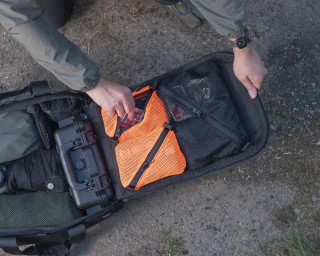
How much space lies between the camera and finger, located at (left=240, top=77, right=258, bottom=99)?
186 cm

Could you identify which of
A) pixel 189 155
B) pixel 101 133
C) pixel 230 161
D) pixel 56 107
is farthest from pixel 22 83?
pixel 230 161

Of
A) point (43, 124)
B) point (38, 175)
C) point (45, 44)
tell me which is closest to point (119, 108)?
point (45, 44)

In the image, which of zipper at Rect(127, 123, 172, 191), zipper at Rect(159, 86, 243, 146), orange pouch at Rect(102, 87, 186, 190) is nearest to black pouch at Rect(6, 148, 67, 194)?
orange pouch at Rect(102, 87, 186, 190)

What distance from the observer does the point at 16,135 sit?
2189mm

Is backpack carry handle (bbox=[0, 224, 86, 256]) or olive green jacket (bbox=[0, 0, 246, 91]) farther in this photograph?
backpack carry handle (bbox=[0, 224, 86, 256])

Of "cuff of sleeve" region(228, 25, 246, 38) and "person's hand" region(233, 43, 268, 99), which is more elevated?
"cuff of sleeve" region(228, 25, 246, 38)

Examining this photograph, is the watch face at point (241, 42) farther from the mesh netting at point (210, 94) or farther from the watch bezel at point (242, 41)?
the mesh netting at point (210, 94)

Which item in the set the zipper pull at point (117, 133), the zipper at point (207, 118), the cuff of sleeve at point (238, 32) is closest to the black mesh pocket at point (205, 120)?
the zipper at point (207, 118)

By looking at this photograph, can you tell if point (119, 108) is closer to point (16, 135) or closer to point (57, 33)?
point (57, 33)

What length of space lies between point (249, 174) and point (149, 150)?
667mm

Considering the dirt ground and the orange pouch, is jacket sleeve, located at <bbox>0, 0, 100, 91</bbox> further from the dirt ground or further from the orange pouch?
the dirt ground

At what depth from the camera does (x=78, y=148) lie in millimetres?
2168

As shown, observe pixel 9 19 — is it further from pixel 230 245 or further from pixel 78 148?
pixel 230 245

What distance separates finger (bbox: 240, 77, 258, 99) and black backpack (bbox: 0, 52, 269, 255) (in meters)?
0.14
